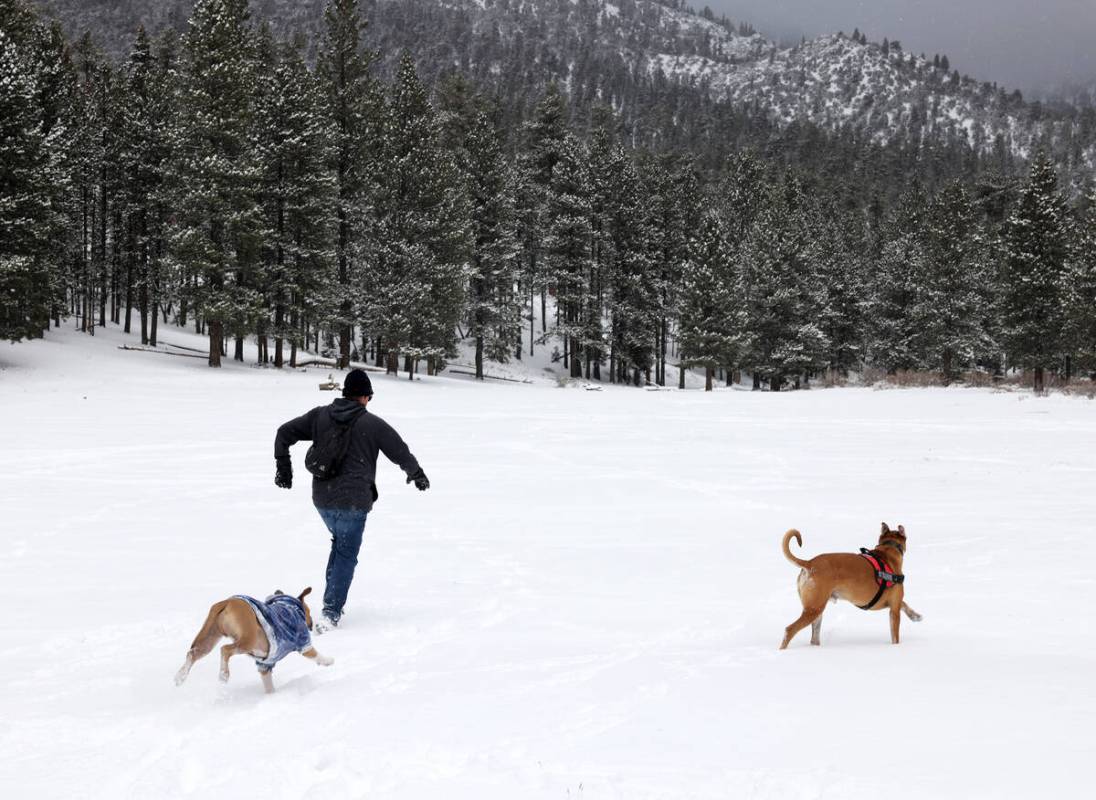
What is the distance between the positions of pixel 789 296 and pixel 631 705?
5484 cm

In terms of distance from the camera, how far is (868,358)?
2965 inches

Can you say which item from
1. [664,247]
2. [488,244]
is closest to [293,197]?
[488,244]

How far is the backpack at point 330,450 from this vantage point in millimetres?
6574

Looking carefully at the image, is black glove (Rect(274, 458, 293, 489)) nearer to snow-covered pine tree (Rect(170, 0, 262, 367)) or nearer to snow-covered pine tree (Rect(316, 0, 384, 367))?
snow-covered pine tree (Rect(170, 0, 262, 367))

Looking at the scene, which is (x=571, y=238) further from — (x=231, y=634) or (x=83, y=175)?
(x=231, y=634)

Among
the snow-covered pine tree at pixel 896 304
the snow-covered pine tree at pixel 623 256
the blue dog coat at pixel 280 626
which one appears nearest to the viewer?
the blue dog coat at pixel 280 626

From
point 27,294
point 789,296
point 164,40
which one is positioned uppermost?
point 164,40

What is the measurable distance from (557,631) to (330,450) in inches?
100.0

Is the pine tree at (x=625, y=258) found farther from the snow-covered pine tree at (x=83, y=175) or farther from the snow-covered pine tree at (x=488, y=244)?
the snow-covered pine tree at (x=83, y=175)

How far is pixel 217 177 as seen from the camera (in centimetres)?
3497

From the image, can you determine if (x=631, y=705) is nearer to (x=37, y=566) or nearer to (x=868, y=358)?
(x=37, y=566)

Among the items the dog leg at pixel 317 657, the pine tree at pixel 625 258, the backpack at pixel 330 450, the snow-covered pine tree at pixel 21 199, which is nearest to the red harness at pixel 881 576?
the dog leg at pixel 317 657

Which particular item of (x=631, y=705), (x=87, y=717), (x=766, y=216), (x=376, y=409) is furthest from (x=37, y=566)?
(x=766, y=216)

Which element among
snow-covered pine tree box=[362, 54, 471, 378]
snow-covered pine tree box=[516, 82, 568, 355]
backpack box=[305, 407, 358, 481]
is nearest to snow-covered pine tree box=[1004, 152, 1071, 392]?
snow-covered pine tree box=[516, 82, 568, 355]
